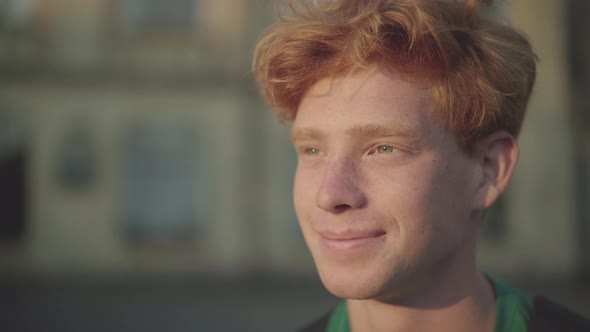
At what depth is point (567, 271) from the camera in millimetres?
13430

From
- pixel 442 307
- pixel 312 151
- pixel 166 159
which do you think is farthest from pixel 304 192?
pixel 166 159

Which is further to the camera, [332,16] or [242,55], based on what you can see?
[242,55]

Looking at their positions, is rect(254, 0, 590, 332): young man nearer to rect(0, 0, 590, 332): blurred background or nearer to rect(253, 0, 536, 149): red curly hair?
rect(253, 0, 536, 149): red curly hair

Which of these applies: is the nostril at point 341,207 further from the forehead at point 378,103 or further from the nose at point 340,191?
the forehead at point 378,103

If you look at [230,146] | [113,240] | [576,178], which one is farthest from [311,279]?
[576,178]

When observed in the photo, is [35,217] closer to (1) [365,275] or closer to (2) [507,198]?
(2) [507,198]

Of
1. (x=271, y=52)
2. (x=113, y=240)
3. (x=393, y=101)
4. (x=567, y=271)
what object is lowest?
(x=567, y=271)

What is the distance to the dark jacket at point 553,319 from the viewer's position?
1.57 metres

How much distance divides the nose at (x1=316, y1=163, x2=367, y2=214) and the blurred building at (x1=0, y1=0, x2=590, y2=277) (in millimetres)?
11640

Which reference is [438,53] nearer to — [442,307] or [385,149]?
[385,149]

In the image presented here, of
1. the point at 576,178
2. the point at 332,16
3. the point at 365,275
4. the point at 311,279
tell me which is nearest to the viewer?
the point at 365,275

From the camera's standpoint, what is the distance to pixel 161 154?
13531mm

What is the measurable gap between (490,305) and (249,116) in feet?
39.0

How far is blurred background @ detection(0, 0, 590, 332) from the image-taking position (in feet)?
42.9
